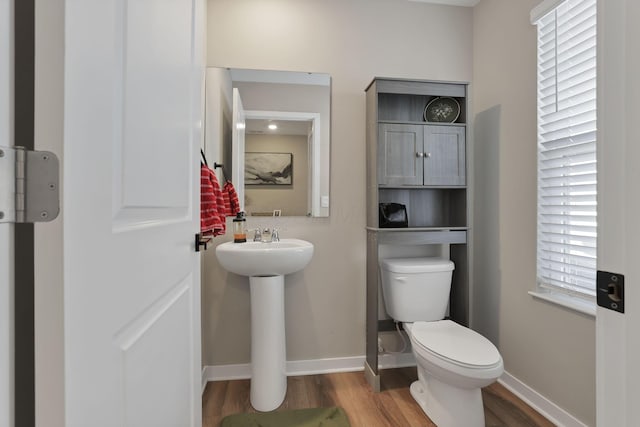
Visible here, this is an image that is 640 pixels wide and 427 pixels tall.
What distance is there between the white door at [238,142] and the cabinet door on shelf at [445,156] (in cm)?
119

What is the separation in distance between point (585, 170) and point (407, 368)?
1609 millimetres

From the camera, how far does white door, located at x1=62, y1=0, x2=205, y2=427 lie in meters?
0.42

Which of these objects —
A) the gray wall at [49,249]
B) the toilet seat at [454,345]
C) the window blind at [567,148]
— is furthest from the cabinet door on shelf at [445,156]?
the gray wall at [49,249]

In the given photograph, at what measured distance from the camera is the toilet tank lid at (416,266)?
199 centimetres

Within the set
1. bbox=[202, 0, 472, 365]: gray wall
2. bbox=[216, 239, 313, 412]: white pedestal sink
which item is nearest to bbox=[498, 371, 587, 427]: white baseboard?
bbox=[202, 0, 472, 365]: gray wall

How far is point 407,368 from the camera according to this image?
7.40 ft

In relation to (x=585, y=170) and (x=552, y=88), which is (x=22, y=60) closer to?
(x=585, y=170)

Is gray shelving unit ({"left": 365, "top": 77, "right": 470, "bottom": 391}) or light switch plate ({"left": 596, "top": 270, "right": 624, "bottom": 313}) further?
gray shelving unit ({"left": 365, "top": 77, "right": 470, "bottom": 391})

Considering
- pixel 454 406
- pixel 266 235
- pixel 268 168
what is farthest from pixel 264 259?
pixel 454 406

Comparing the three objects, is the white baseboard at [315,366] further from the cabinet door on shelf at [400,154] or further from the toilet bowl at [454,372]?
the cabinet door on shelf at [400,154]

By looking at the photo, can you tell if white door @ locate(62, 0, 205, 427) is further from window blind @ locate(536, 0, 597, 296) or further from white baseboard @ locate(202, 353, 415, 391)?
window blind @ locate(536, 0, 597, 296)

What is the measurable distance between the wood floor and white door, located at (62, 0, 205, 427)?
1.02 m

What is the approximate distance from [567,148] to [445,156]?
2.07ft
